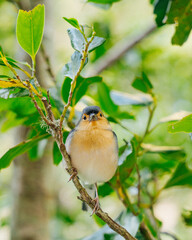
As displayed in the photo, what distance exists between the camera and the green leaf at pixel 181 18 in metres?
1.54

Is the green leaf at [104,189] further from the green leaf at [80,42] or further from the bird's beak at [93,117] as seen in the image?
the green leaf at [80,42]

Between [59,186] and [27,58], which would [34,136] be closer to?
[27,58]

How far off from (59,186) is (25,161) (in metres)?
2.34

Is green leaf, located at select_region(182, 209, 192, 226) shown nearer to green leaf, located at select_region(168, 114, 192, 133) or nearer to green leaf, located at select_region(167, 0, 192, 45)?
green leaf, located at select_region(168, 114, 192, 133)

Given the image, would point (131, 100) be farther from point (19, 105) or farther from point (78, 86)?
point (19, 105)

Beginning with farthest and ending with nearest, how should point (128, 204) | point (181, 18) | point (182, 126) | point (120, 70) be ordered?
point (120, 70), point (128, 204), point (181, 18), point (182, 126)

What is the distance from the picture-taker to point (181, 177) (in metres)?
1.90

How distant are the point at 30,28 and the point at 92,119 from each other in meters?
0.80

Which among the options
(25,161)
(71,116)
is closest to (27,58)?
(25,161)

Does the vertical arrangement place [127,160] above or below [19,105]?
below

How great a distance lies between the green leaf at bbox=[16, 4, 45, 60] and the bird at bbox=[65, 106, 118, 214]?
583 millimetres

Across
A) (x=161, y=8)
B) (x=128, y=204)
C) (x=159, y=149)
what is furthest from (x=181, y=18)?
(x=128, y=204)

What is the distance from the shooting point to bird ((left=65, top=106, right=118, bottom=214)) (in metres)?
1.71

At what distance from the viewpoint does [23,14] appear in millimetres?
1239
